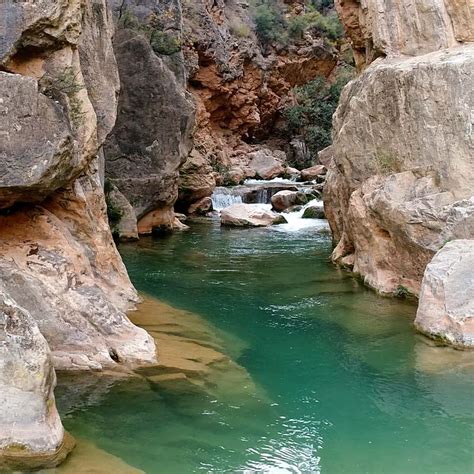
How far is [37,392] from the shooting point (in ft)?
18.1

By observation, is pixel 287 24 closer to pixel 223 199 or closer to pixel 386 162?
pixel 223 199

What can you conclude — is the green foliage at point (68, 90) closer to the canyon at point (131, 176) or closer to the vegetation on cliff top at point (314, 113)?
the canyon at point (131, 176)

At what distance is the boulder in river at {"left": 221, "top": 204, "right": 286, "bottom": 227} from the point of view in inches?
912

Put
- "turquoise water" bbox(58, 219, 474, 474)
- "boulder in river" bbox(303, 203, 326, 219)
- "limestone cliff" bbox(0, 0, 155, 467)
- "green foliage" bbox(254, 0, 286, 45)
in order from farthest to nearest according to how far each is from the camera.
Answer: "green foliage" bbox(254, 0, 286, 45) → "boulder in river" bbox(303, 203, 326, 219) → "limestone cliff" bbox(0, 0, 155, 467) → "turquoise water" bbox(58, 219, 474, 474)

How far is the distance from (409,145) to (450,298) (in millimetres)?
3955

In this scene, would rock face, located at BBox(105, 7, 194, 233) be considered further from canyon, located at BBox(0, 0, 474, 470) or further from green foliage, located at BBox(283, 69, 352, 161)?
green foliage, located at BBox(283, 69, 352, 161)

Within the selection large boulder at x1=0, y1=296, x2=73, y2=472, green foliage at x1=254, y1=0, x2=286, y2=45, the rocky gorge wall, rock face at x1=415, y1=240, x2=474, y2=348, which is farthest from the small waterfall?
large boulder at x1=0, y1=296, x2=73, y2=472

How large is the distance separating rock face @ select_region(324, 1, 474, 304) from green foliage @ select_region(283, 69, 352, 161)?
24.5m

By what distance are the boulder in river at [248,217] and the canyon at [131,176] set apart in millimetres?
87

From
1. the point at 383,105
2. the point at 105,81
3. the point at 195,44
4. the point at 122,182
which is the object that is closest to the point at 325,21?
the point at 195,44

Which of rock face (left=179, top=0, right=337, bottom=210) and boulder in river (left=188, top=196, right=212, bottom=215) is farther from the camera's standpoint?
rock face (left=179, top=0, right=337, bottom=210)

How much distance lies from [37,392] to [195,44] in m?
29.9

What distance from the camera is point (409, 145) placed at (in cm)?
1231

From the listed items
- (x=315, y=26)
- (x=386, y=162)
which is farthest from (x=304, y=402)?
(x=315, y=26)
